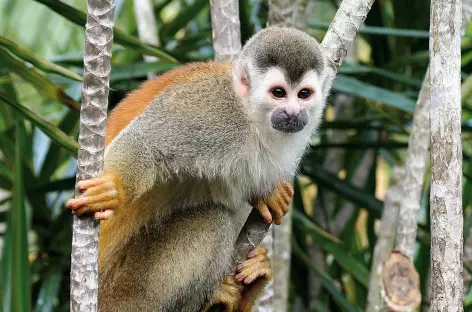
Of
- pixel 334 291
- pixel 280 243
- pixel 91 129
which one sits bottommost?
pixel 334 291

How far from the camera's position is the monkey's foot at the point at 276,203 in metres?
2.97

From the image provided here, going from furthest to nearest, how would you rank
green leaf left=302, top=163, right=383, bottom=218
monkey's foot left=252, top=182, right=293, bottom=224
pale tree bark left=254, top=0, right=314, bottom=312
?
green leaf left=302, top=163, right=383, bottom=218 < pale tree bark left=254, top=0, right=314, bottom=312 < monkey's foot left=252, top=182, right=293, bottom=224

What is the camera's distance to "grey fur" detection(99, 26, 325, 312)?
2.75m

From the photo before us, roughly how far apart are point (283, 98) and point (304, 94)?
3.6 inches

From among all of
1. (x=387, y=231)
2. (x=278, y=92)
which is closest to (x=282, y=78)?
(x=278, y=92)

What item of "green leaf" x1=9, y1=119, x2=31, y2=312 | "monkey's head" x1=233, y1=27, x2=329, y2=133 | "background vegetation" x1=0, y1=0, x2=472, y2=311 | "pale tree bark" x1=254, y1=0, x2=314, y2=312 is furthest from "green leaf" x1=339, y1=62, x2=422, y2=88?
"green leaf" x1=9, y1=119, x2=31, y2=312

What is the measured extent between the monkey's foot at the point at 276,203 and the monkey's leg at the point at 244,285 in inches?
6.5

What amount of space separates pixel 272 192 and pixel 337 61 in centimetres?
60

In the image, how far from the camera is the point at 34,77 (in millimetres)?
3033

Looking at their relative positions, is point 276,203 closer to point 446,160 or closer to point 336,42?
point 336,42

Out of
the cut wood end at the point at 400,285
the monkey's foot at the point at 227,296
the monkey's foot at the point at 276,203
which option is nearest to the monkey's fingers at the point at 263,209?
the monkey's foot at the point at 276,203

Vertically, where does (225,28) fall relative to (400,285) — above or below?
above

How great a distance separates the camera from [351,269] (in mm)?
4188

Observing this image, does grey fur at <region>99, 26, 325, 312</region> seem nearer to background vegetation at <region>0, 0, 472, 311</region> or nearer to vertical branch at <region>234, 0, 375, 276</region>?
vertical branch at <region>234, 0, 375, 276</region>
